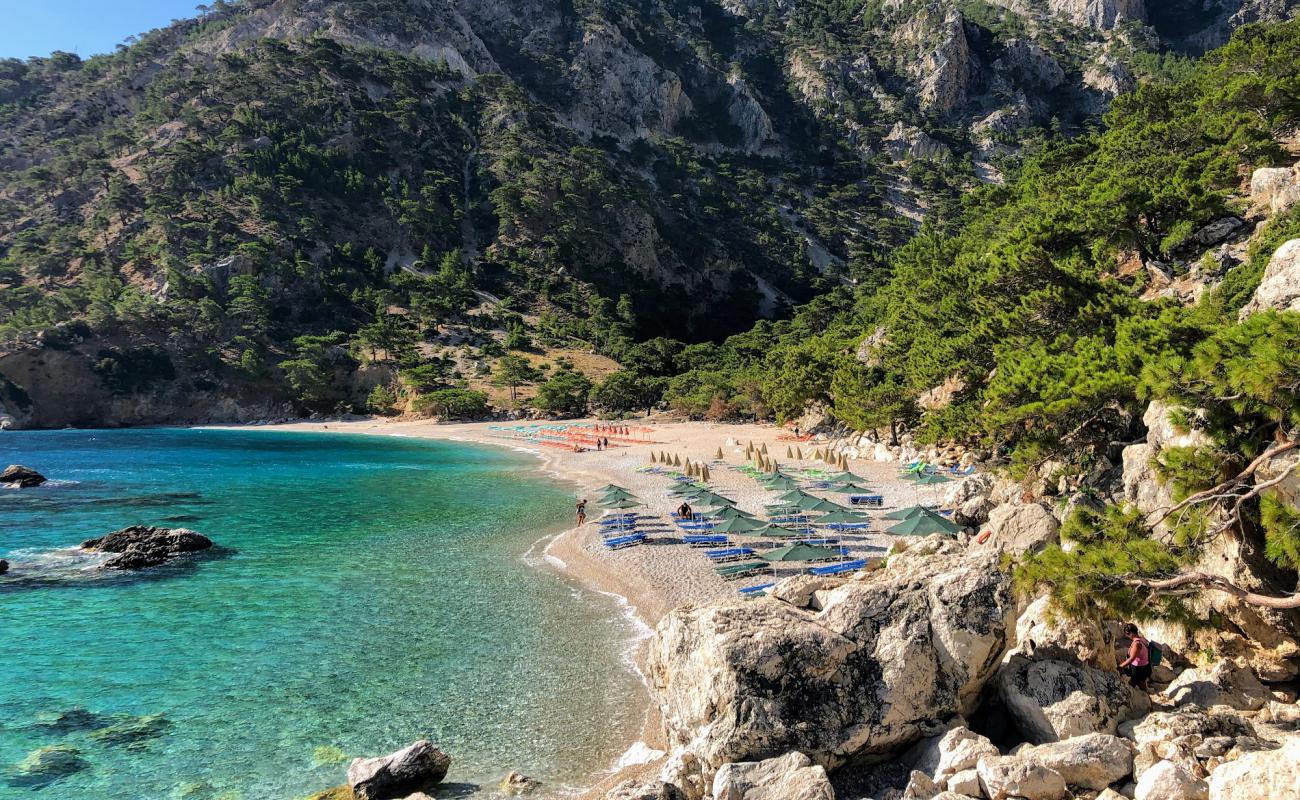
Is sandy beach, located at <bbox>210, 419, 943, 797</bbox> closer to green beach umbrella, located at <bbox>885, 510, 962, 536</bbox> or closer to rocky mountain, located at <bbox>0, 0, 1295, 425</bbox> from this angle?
green beach umbrella, located at <bbox>885, 510, 962, 536</bbox>

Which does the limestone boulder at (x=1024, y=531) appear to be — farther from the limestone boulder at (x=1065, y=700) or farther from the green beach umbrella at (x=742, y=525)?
the green beach umbrella at (x=742, y=525)

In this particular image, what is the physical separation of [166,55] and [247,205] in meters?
86.2

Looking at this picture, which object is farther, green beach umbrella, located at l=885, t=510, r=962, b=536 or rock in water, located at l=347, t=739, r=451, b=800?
green beach umbrella, located at l=885, t=510, r=962, b=536

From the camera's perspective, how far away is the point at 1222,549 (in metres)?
9.59

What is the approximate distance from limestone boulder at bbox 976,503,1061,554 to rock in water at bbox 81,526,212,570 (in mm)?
30789

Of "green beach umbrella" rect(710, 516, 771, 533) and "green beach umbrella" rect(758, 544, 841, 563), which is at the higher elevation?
"green beach umbrella" rect(710, 516, 771, 533)

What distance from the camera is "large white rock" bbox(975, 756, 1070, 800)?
24.6ft

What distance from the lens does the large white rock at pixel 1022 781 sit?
7.51m

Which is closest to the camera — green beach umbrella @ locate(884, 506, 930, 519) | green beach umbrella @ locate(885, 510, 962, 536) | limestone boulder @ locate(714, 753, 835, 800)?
limestone boulder @ locate(714, 753, 835, 800)

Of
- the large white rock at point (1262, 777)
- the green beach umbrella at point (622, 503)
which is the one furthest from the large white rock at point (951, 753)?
the green beach umbrella at point (622, 503)

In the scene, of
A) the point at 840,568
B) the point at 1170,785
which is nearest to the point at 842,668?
the point at 1170,785

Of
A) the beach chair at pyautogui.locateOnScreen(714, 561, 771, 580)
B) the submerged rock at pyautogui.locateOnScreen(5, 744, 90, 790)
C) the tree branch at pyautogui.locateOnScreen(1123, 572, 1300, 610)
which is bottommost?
the submerged rock at pyautogui.locateOnScreen(5, 744, 90, 790)

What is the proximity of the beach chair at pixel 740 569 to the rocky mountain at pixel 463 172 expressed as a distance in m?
85.6

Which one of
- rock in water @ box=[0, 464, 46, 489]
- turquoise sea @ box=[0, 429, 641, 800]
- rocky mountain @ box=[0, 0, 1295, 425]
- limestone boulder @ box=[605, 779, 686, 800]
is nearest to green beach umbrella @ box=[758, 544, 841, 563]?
turquoise sea @ box=[0, 429, 641, 800]
